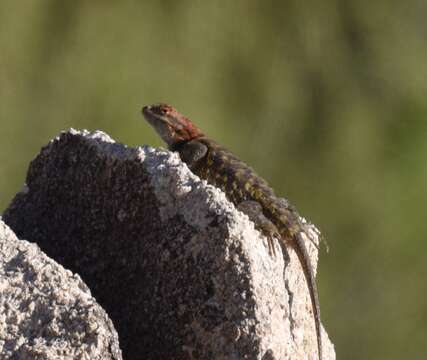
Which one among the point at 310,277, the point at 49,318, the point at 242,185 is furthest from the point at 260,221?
the point at 49,318

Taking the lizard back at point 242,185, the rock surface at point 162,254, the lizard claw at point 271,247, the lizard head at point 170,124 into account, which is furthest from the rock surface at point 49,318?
the lizard head at point 170,124

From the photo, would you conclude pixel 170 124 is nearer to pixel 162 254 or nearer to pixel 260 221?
pixel 260 221

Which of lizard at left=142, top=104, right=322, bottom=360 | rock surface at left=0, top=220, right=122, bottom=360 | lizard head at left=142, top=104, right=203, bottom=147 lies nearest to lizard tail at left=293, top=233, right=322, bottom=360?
lizard at left=142, top=104, right=322, bottom=360

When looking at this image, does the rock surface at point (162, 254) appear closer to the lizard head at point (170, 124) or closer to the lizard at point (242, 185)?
the lizard at point (242, 185)

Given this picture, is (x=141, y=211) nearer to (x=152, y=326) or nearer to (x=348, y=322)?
(x=152, y=326)

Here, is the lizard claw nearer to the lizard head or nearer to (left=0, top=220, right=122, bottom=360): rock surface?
(left=0, top=220, right=122, bottom=360): rock surface

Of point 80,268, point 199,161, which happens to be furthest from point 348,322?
point 80,268
